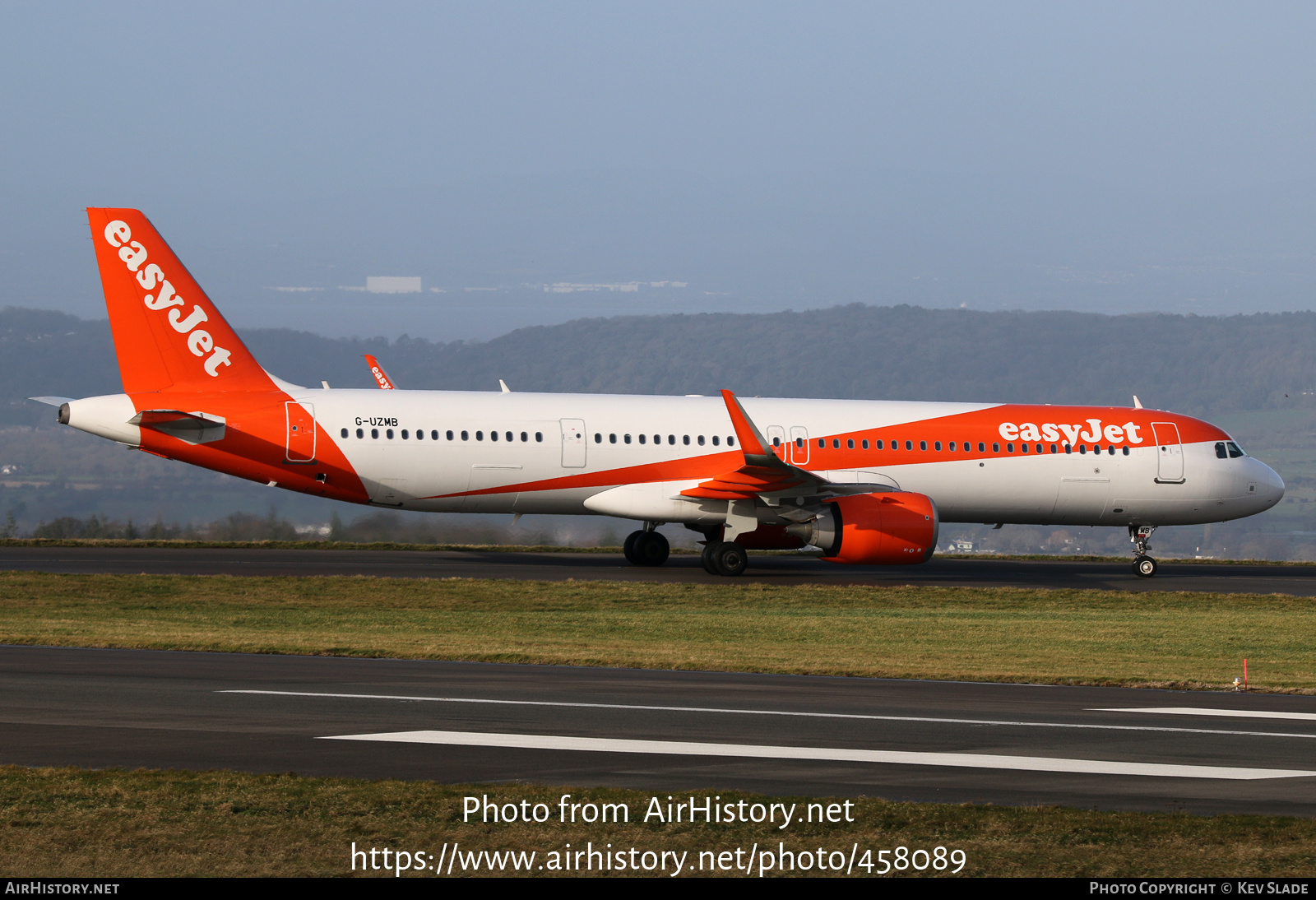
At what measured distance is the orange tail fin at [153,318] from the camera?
28312 mm

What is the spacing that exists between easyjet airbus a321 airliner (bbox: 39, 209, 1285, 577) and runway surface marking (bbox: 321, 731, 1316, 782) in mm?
16626

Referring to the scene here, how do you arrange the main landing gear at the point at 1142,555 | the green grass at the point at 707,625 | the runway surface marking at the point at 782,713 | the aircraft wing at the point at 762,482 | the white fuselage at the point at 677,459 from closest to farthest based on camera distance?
the runway surface marking at the point at 782,713, the green grass at the point at 707,625, the aircraft wing at the point at 762,482, the white fuselage at the point at 677,459, the main landing gear at the point at 1142,555

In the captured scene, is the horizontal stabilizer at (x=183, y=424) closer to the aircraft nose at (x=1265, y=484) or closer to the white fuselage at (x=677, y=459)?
the white fuselage at (x=677, y=459)

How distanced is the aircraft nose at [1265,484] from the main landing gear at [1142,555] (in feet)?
8.36

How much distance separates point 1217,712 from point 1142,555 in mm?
20947

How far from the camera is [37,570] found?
1028 inches

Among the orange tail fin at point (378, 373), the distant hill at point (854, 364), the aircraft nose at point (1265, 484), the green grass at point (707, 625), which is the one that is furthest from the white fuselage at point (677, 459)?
the distant hill at point (854, 364)

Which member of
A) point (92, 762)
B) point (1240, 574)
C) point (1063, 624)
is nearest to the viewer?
point (92, 762)

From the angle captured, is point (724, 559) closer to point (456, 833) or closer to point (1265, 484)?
point (1265, 484)

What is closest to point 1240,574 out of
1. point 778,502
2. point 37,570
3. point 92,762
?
point 778,502

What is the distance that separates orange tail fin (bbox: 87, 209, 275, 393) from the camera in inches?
1115

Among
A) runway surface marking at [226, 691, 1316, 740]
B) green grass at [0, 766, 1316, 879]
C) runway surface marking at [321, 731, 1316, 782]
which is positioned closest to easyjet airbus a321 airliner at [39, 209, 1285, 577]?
runway surface marking at [226, 691, 1316, 740]

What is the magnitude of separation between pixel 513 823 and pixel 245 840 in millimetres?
1359
